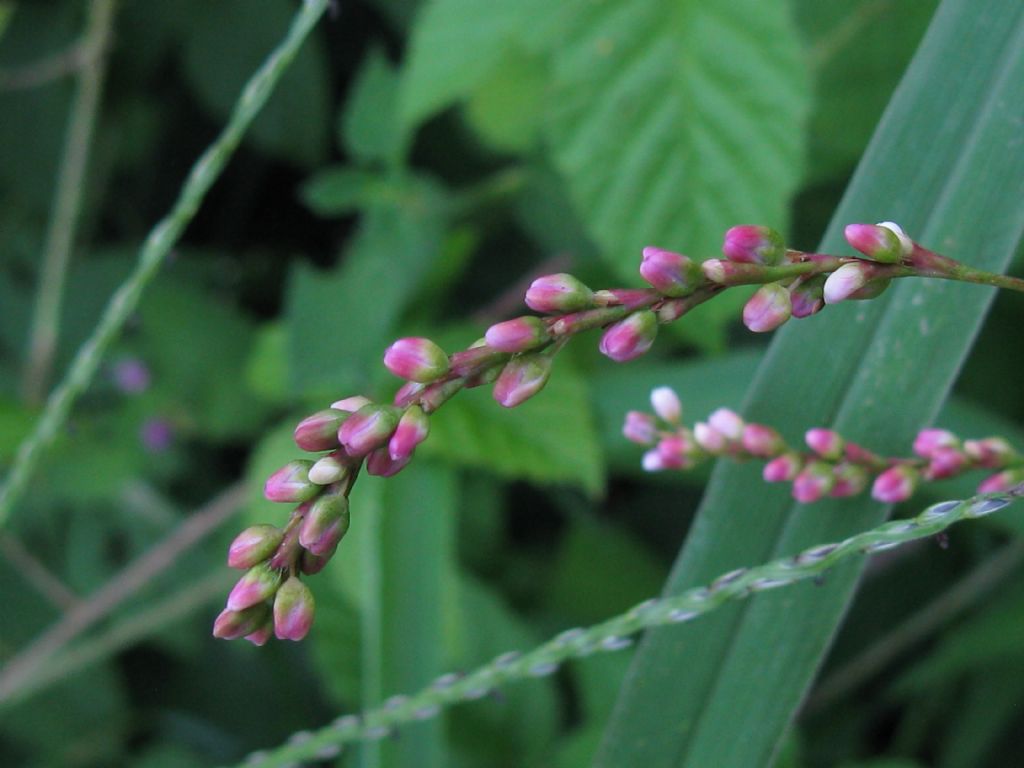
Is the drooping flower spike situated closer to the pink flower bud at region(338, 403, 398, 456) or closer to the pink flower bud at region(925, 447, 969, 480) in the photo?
the pink flower bud at region(338, 403, 398, 456)

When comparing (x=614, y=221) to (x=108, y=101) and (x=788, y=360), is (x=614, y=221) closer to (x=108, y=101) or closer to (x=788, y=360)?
(x=788, y=360)

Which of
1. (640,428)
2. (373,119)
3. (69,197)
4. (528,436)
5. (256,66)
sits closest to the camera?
(640,428)

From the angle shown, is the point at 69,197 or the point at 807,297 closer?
the point at 807,297

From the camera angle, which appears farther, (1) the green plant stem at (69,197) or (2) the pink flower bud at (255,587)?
(1) the green plant stem at (69,197)

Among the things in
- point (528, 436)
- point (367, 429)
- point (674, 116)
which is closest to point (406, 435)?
point (367, 429)

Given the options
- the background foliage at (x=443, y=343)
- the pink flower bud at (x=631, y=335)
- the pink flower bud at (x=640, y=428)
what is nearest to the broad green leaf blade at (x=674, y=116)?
the background foliage at (x=443, y=343)

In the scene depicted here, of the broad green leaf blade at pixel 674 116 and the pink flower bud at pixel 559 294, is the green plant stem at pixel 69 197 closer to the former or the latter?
the broad green leaf blade at pixel 674 116

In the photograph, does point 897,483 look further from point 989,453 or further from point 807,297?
point 807,297

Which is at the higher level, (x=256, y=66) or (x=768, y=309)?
(x=256, y=66)
